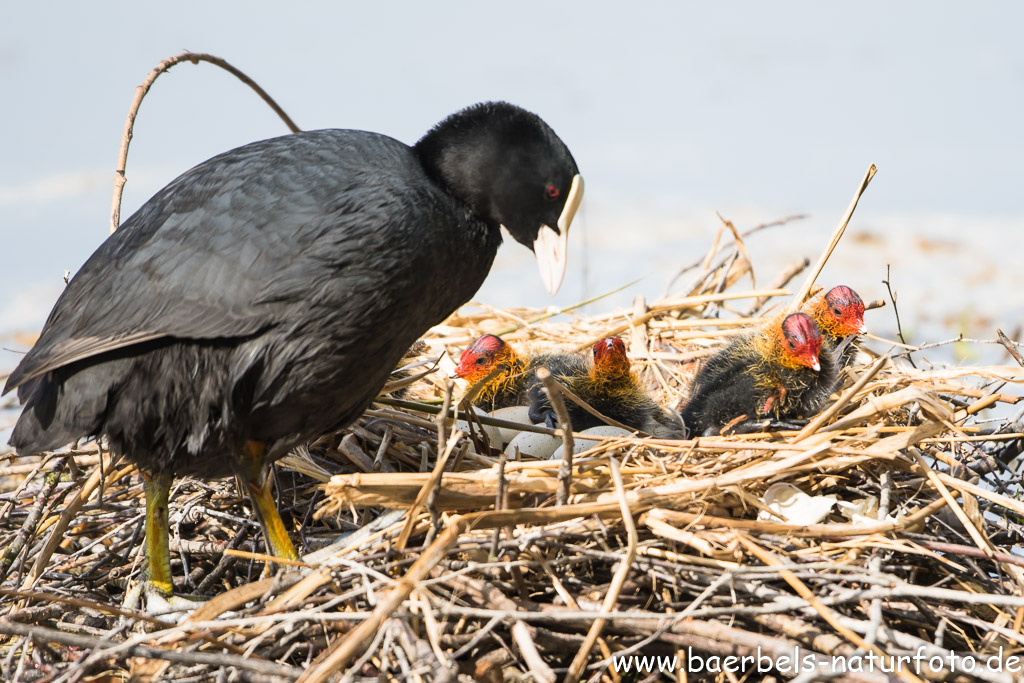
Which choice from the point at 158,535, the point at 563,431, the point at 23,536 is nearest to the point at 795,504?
the point at 563,431

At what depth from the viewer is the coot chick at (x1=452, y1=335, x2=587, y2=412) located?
138 inches

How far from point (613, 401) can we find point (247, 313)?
1561mm

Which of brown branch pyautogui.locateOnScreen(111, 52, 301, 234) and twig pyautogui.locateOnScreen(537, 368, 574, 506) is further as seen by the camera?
brown branch pyautogui.locateOnScreen(111, 52, 301, 234)

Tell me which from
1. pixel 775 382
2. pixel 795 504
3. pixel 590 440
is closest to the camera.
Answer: pixel 795 504

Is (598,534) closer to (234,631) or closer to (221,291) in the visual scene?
(234,631)

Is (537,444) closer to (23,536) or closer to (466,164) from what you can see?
(466,164)

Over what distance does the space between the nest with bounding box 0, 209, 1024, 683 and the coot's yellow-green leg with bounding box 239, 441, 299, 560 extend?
0.27ft

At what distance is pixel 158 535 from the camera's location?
8.51 ft

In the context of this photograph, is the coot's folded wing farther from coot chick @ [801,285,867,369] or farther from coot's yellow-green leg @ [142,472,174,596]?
coot chick @ [801,285,867,369]

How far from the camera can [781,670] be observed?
1.91 metres

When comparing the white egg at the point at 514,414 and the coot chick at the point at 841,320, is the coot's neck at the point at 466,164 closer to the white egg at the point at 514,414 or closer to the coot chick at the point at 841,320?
the white egg at the point at 514,414

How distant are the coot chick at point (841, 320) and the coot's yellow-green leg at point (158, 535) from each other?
225 cm

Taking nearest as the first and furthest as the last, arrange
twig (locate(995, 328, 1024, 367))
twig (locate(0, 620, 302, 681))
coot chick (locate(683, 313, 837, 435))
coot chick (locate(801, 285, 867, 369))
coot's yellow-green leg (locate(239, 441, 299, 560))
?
twig (locate(0, 620, 302, 681)) < coot's yellow-green leg (locate(239, 441, 299, 560)) < twig (locate(995, 328, 1024, 367)) < coot chick (locate(683, 313, 837, 435)) < coot chick (locate(801, 285, 867, 369))

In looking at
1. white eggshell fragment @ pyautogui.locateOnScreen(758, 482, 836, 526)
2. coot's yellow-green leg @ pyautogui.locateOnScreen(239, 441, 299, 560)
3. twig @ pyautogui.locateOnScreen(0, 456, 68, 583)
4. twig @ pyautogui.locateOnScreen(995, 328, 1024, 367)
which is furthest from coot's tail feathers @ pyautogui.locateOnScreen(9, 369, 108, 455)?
twig @ pyautogui.locateOnScreen(995, 328, 1024, 367)
